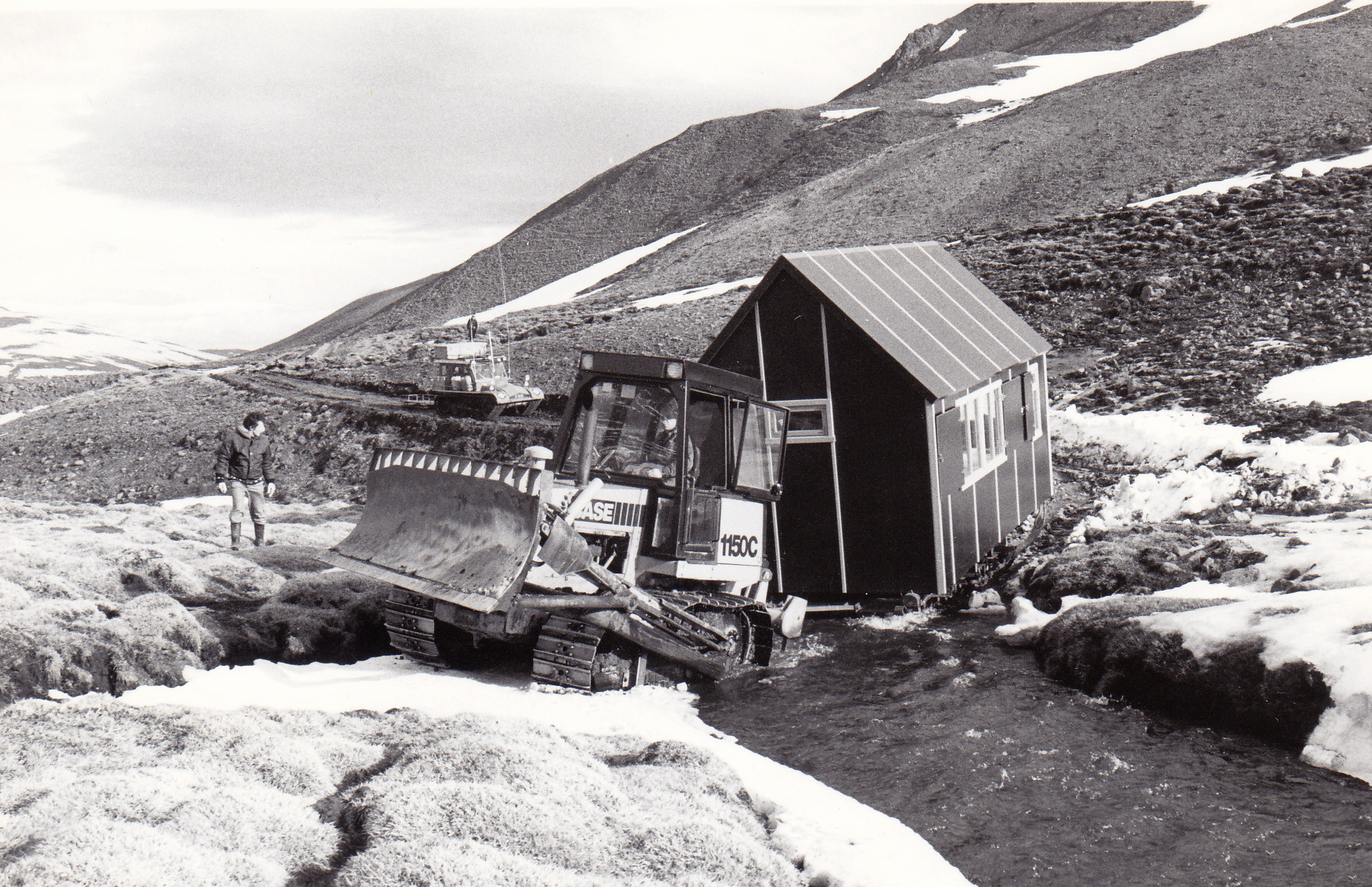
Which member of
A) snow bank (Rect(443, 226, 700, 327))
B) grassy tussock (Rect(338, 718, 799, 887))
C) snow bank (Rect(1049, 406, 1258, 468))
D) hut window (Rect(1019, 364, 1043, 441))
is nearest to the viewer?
grassy tussock (Rect(338, 718, 799, 887))

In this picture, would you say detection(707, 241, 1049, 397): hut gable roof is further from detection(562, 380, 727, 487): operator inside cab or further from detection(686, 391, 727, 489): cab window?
detection(562, 380, 727, 487): operator inside cab

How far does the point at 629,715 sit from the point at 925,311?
833 cm

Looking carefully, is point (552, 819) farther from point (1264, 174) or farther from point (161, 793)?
point (1264, 174)

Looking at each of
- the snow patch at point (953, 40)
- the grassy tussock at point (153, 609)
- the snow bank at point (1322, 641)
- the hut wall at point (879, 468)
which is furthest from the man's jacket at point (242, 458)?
the snow patch at point (953, 40)

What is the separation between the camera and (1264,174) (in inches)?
1588

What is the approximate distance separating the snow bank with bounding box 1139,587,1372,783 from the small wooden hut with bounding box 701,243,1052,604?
3.24 metres

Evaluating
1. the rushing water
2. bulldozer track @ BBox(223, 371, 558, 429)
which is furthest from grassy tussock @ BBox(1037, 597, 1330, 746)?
bulldozer track @ BBox(223, 371, 558, 429)

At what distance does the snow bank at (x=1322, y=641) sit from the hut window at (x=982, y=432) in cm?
397

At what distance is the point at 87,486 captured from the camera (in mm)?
26031

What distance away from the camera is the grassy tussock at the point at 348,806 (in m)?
5.05

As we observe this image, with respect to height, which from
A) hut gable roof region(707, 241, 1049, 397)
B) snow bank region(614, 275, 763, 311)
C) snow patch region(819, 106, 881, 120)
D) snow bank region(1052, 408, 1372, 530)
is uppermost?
snow patch region(819, 106, 881, 120)

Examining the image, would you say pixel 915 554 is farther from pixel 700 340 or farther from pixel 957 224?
pixel 957 224

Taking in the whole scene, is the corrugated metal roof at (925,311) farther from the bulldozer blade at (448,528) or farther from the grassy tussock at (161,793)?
the grassy tussock at (161,793)

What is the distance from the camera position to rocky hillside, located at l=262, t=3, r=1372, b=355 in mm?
48062
